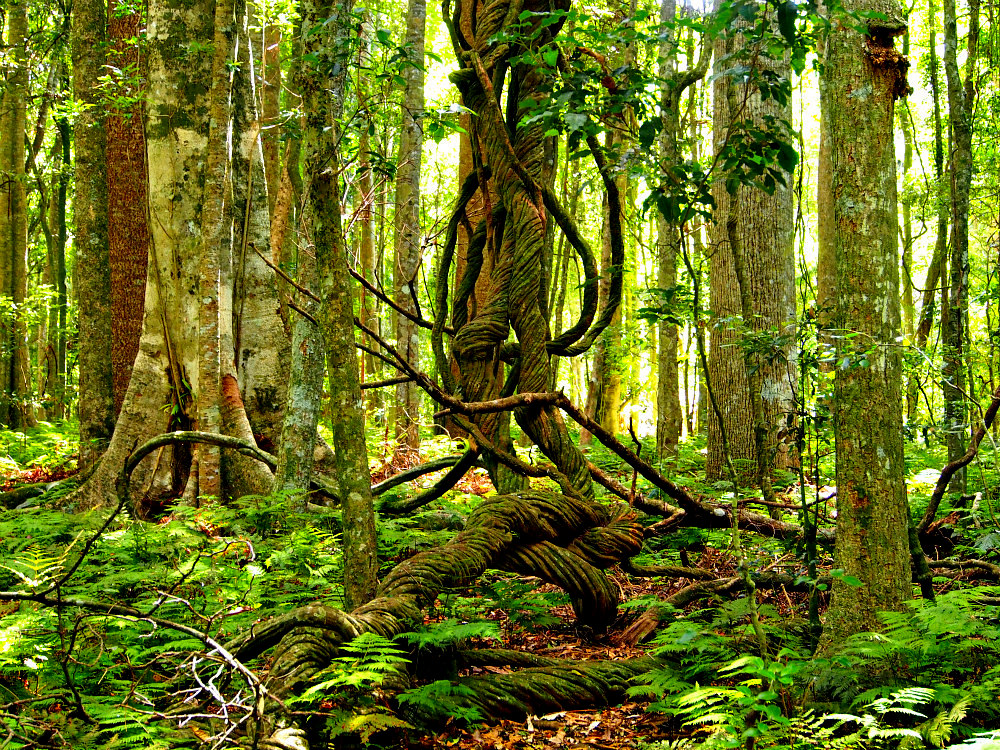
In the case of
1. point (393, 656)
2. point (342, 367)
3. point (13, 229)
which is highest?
point (13, 229)

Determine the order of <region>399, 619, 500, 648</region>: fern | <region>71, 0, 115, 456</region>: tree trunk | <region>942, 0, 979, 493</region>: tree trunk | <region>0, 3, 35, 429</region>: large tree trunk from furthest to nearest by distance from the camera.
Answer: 1. <region>0, 3, 35, 429</region>: large tree trunk
2. <region>71, 0, 115, 456</region>: tree trunk
3. <region>942, 0, 979, 493</region>: tree trunk
4. <region>399, 619, 500, 648</region>: fern

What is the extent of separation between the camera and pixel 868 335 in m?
3.37

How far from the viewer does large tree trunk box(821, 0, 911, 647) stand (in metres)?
3.37

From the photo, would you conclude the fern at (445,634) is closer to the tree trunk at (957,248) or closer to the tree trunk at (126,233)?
the tree trunk at (957,248)

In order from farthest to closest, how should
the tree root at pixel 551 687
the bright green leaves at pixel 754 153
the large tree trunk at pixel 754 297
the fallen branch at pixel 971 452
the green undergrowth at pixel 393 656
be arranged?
the large tree trunk at pixel 754 297 < the fallen branch at pixel 971 452 < the bright green leaves at pixel 754 153 < the tree root at pixel 551 687 < the green undergrowth at pixel 393 656

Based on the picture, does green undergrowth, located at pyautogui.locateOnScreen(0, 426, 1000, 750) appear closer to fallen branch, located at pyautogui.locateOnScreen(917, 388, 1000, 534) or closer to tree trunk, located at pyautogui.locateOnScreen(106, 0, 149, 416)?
fallen branch, located at pyautogui.locateOnScreen(917, 388, 1000, 534)

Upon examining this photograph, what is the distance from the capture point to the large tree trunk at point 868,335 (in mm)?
3373

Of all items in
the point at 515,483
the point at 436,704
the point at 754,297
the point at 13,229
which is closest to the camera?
the point at 436,704

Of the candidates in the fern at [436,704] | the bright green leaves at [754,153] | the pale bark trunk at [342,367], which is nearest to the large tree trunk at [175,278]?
the pale bark trunk at [342,367]

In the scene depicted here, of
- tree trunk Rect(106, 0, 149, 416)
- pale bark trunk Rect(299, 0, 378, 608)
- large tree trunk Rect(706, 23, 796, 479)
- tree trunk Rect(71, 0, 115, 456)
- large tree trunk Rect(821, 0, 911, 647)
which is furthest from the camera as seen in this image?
tree trunk Rect(106, 0, 149, 416)

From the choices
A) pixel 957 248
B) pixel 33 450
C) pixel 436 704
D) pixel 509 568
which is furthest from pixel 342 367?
pixel 33 450

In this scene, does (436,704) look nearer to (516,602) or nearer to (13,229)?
(516,602)

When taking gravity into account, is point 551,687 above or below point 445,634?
below

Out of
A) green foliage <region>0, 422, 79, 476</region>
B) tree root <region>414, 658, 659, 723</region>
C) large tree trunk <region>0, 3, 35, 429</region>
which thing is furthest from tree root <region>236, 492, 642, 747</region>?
large tree trunk <region>0, 3, 35, 429</region>
